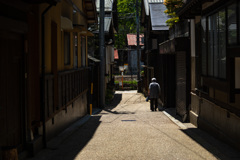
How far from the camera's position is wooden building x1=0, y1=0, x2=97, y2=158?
643 cm

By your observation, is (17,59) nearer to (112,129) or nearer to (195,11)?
(112,129)

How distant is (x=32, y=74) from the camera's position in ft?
26.7

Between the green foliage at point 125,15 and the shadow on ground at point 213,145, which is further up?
the green foliage at point 125,15

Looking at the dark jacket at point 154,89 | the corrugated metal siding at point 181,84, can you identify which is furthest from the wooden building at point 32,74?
the dark jacket at point 154,89

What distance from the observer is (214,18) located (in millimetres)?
9383

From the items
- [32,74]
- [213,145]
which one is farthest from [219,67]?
[32,74]

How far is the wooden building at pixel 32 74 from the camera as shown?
643 centimetres

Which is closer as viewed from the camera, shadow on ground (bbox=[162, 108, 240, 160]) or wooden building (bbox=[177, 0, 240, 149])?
shadow on ground (bbox=[162, 108, 240, 160])

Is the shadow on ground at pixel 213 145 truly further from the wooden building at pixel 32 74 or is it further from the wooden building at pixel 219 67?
the wooden building at pixel 32 74

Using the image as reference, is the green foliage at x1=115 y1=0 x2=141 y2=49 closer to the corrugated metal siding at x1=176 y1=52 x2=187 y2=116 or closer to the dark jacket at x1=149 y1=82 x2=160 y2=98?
the dark jacket at x1=149 y1=82 x2=160 y2=98

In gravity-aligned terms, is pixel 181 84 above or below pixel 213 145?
above

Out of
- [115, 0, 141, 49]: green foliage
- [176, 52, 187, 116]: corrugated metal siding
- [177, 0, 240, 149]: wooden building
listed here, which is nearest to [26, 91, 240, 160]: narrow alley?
[177, 0, 240, 149]: wooden building

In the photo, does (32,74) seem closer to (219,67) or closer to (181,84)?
(219,67)

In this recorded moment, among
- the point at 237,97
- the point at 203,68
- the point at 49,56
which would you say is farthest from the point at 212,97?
the point at 49,56
